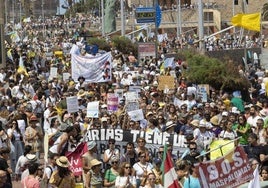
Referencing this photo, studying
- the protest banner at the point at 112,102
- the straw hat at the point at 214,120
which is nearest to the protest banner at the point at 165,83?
the protest banner at the point at 112,102

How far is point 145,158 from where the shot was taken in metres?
13.0

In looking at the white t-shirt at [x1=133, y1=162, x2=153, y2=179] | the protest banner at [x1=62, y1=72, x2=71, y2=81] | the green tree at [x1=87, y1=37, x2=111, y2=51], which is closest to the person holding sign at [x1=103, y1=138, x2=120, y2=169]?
the white t-shirt at [x1=133, y1=162, x2=153, y2=179]

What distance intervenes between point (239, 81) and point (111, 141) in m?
12.1

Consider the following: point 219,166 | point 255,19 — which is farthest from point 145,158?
point 255,19

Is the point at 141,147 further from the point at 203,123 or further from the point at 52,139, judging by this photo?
the point at 203,123

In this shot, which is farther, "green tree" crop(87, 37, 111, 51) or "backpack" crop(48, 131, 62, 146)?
"green tree" crop(87, 37, 111, 51)

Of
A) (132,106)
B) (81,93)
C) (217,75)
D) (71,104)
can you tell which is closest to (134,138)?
(132,106)

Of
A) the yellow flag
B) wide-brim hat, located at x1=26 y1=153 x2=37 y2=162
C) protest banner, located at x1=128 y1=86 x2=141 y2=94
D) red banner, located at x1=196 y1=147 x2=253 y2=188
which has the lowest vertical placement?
wide-brim hat, located at x1=26 y1=153 x2=37 y2=162

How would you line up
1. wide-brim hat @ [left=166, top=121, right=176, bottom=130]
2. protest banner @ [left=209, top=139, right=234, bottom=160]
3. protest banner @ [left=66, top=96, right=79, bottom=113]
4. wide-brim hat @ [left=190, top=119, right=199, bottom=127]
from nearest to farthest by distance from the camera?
protest banner @ [left=209, top=139, right=234, bottom=160] < wide-brim hat @ [left=166, top=121, right=176, bottom=130] < wide-brim hat @ [left=190, top=119, right=199, bottom=127] < protest banner @ [left=66, top=96, right=79, bottom=113]

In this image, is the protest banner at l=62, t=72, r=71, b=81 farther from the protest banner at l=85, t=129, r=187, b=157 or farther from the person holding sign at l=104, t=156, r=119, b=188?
the person holding sign at l=104, t=156, r=119, b=188

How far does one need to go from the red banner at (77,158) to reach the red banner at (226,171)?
8.76 ft

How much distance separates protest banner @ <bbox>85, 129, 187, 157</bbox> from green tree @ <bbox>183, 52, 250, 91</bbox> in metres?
11.0

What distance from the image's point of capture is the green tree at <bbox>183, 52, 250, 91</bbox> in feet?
85.5

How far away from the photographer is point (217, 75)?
26.5 m
